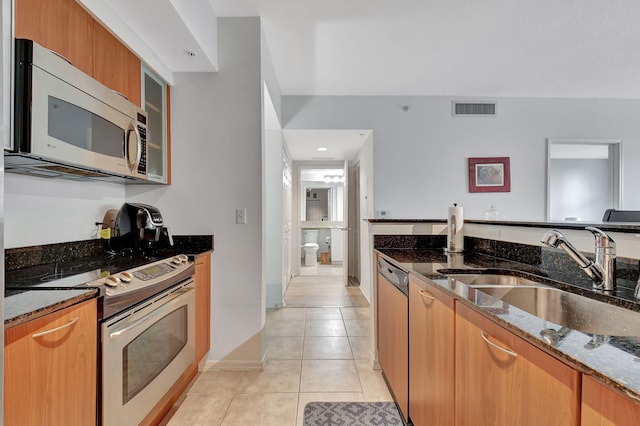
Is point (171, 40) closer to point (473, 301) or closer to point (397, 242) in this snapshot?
point (397, 242)

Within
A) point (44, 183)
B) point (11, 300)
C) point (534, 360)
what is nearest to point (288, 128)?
point (44, 183)

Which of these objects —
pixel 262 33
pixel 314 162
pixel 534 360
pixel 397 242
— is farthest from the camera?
pixel 314 162

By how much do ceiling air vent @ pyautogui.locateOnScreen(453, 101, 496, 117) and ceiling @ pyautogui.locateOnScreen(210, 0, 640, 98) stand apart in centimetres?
12

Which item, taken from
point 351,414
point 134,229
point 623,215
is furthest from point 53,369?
point 623,215

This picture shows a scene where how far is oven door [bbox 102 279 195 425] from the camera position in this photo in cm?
121

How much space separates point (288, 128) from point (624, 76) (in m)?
3.78

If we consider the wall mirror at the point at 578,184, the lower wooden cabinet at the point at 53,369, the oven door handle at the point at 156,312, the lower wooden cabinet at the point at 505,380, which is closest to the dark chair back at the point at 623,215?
the wall mirror at the point at 578,184

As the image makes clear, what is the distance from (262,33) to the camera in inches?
96.7

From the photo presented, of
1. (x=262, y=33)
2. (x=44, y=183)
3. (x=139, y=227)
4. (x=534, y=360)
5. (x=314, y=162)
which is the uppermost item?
(x=262, y=33)

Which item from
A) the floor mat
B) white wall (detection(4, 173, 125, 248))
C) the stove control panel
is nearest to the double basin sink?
the floor mat

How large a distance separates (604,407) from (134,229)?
7.16 ft

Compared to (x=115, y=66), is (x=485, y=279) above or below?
below

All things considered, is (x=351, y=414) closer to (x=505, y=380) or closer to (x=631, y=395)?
(x=505, y=380)

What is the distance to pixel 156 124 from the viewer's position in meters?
2.20
